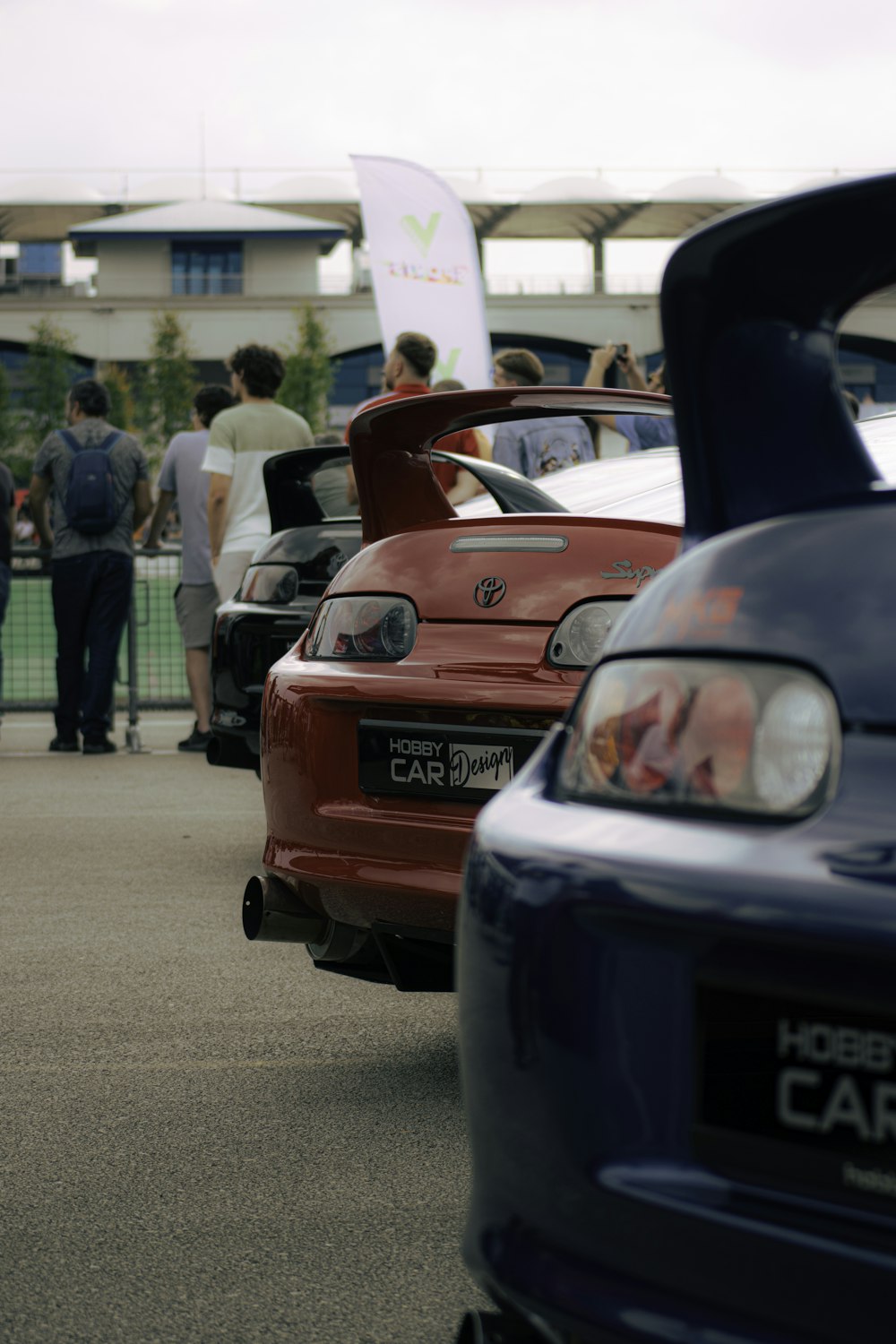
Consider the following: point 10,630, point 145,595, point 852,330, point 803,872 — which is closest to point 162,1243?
point 803,872

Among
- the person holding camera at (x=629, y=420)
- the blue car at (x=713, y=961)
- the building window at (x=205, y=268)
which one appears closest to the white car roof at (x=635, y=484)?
the blue car at (x=713, y=961)

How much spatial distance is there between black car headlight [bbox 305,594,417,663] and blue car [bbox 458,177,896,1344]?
5.13 ft

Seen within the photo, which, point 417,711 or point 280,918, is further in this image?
point 280,918

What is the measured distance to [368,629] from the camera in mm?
3461

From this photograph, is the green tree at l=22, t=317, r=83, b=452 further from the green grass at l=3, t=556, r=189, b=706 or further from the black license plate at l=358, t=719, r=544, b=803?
the black license plate at l=358, t=719, r=544, b=803

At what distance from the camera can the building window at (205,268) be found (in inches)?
2387

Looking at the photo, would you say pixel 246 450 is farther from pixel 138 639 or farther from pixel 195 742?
pixel 138 639

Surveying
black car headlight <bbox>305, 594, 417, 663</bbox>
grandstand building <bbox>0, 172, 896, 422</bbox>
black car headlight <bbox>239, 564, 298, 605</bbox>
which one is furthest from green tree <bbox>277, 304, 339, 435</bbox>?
black car headlight <bbox>305, 594, 417, 663</bbox>

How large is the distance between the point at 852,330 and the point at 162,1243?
178 ft

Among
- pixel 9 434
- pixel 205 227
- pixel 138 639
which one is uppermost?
pixel 205 227

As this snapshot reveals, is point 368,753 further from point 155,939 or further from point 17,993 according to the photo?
point 155,939

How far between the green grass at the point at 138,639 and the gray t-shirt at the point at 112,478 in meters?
1.08

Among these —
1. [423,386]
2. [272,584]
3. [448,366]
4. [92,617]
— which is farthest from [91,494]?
[448,366]

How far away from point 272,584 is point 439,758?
2.70m
